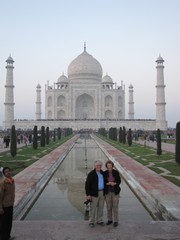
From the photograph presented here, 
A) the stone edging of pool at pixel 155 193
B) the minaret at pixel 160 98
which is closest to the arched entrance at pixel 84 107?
the minaret at pixel 160 98

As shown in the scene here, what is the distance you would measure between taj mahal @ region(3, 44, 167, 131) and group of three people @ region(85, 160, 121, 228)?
32720 millimetres

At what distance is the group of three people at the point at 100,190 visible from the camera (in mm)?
3268

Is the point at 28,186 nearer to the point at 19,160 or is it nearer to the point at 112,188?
the point at 112,188

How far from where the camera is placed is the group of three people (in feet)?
10.7

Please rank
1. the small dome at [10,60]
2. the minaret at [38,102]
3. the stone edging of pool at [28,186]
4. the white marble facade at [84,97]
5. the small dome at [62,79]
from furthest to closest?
the small dome at [62,79], the minaret at [38,102], the white marble facade at [84,97], the small dome at [10,60], the stone edging of pool at [28,186]

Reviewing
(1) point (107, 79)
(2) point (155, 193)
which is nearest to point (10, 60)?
(1) point (107, 79)

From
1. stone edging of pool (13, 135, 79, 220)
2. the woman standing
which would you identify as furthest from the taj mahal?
the woman standing

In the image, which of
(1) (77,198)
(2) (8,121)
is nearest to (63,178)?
(1) (77,198)

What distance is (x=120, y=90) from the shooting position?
42000 millimetres

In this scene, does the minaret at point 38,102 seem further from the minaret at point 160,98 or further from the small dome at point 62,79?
the minaret at point 160,98

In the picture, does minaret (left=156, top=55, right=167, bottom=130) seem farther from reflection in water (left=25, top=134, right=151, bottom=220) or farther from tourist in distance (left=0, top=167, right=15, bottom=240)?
tourist in distance (left=0, top=167, right=15, bottom=240)

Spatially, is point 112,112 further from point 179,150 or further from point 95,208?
point 95,208

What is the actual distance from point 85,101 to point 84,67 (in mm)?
4670

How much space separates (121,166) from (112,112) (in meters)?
33.4
